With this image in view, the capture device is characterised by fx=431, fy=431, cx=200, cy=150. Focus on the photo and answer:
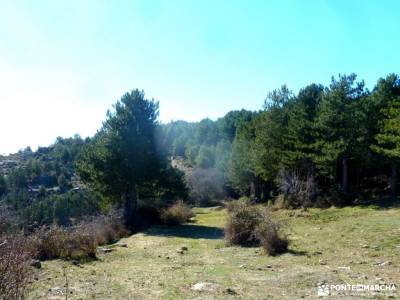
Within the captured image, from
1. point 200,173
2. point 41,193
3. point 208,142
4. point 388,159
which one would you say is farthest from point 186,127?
point 388,159

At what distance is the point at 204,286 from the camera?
9172 millimetres

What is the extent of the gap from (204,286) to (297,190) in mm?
27115

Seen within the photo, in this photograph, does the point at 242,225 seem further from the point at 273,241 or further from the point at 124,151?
the point at 124,151

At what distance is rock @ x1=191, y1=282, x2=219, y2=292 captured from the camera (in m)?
8.92

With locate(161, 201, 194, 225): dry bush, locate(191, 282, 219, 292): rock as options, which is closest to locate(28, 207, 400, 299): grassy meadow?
locate(191, 282, 219, 292): rock

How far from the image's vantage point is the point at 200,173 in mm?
62688

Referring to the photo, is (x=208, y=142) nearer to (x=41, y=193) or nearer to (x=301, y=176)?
(x=41, y=193)

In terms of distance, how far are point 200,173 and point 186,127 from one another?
48813 mm

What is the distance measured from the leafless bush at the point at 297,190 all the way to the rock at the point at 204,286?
24911 millimetres

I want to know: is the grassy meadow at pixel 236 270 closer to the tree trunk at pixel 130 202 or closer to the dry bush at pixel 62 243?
the dry bush at pixel 62 243

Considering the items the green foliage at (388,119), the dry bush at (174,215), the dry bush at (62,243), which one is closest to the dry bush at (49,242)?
the dry bush at (62,243)

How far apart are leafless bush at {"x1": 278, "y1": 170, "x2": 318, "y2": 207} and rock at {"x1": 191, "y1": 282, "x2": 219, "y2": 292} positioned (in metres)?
24.9

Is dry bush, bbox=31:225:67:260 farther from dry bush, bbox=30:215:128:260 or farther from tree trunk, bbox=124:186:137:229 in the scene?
tree trunk, bbox=124:186:137:229

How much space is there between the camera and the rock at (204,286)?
351 inches
